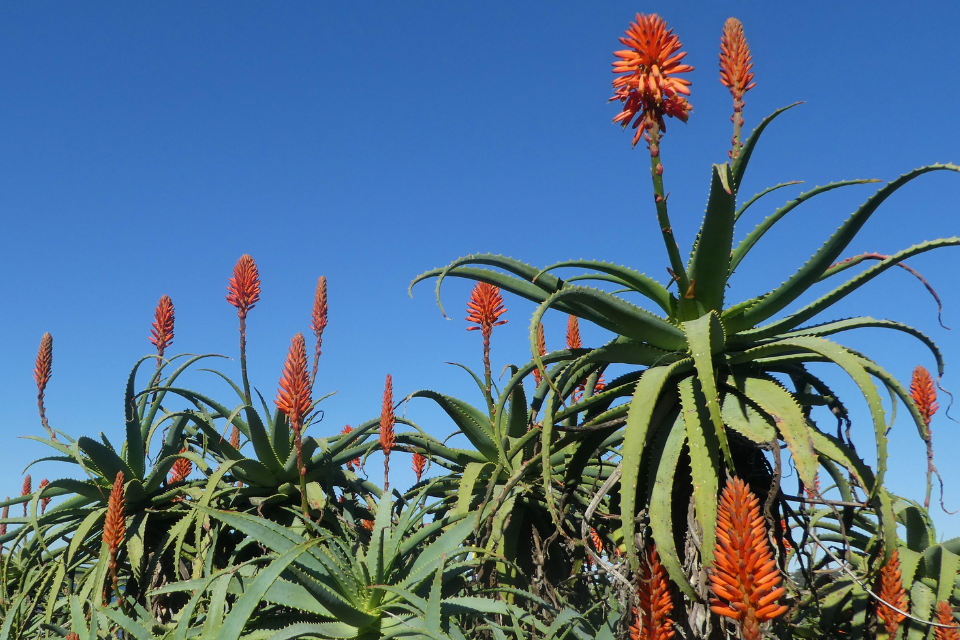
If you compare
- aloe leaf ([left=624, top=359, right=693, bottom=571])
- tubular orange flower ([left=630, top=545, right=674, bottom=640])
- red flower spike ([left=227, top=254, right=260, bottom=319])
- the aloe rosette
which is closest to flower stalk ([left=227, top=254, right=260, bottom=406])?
red flower spike ([left=227, top=254, right=260, bottom=319])

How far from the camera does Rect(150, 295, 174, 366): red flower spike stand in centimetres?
545

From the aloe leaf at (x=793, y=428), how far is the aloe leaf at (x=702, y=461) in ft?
0.76

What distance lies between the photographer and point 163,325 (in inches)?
216

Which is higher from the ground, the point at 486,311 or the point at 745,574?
the point at 486,311

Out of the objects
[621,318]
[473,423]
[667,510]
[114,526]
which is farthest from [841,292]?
[114,526]

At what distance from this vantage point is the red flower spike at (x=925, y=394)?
12.0 ft

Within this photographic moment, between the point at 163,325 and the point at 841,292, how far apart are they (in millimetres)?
4564

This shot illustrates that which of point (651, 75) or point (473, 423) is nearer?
point (651, 75)

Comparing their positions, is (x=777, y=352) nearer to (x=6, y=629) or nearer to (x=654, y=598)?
(x=654, y=598)

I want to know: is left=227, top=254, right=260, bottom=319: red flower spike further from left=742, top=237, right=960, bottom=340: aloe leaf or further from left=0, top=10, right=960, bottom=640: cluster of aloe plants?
left=742, top=237, right=960, bottom=340: aloe leaf

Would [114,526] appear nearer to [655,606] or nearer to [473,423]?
[655,606]

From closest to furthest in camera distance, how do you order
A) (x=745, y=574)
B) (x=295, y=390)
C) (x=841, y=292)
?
1. (x=745, y=574)
2. (x=295, y=390)
3. (x=841, y=292)

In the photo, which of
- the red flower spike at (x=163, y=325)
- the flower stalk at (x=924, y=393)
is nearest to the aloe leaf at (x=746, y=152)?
the flower stalk at (x=924, y=393)

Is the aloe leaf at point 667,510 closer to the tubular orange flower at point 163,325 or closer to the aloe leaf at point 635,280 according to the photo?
the aloe leaf at point 635,280
